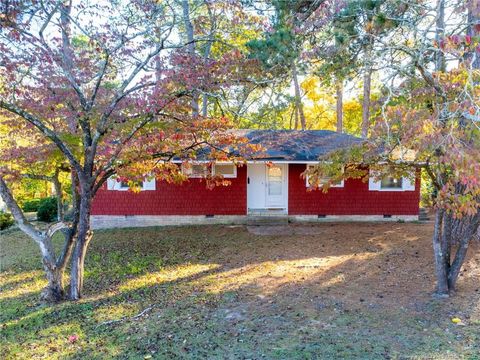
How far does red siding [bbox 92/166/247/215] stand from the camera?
507 inches

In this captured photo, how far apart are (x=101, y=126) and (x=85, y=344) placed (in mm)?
3450

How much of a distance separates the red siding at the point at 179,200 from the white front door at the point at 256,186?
0.24m

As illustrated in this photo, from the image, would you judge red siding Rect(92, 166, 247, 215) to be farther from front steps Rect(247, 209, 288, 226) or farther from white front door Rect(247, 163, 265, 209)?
front steps Rect(247, 209, 288, 226)

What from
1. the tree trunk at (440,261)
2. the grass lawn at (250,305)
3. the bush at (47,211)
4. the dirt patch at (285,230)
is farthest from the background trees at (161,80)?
the bush at (47,211)

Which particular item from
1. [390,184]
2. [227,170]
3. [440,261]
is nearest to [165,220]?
[227,170]

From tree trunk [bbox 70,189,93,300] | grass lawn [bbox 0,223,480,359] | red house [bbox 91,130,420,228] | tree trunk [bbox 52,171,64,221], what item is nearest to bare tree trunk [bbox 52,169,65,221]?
tree trunk [bbox 52,171,64,221]

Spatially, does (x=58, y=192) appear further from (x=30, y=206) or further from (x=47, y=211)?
(x=30, y=206)

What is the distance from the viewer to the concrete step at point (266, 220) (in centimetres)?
1262

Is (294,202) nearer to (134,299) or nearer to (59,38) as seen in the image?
(134,299)

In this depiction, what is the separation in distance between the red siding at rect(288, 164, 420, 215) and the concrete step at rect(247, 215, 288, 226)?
890 mm

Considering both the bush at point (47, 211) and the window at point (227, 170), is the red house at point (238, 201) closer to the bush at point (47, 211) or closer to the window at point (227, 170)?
the window at point (227, 170)

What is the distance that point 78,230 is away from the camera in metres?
6.48

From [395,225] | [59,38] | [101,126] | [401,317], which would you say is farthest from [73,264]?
[395,225]

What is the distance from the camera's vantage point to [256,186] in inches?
520
